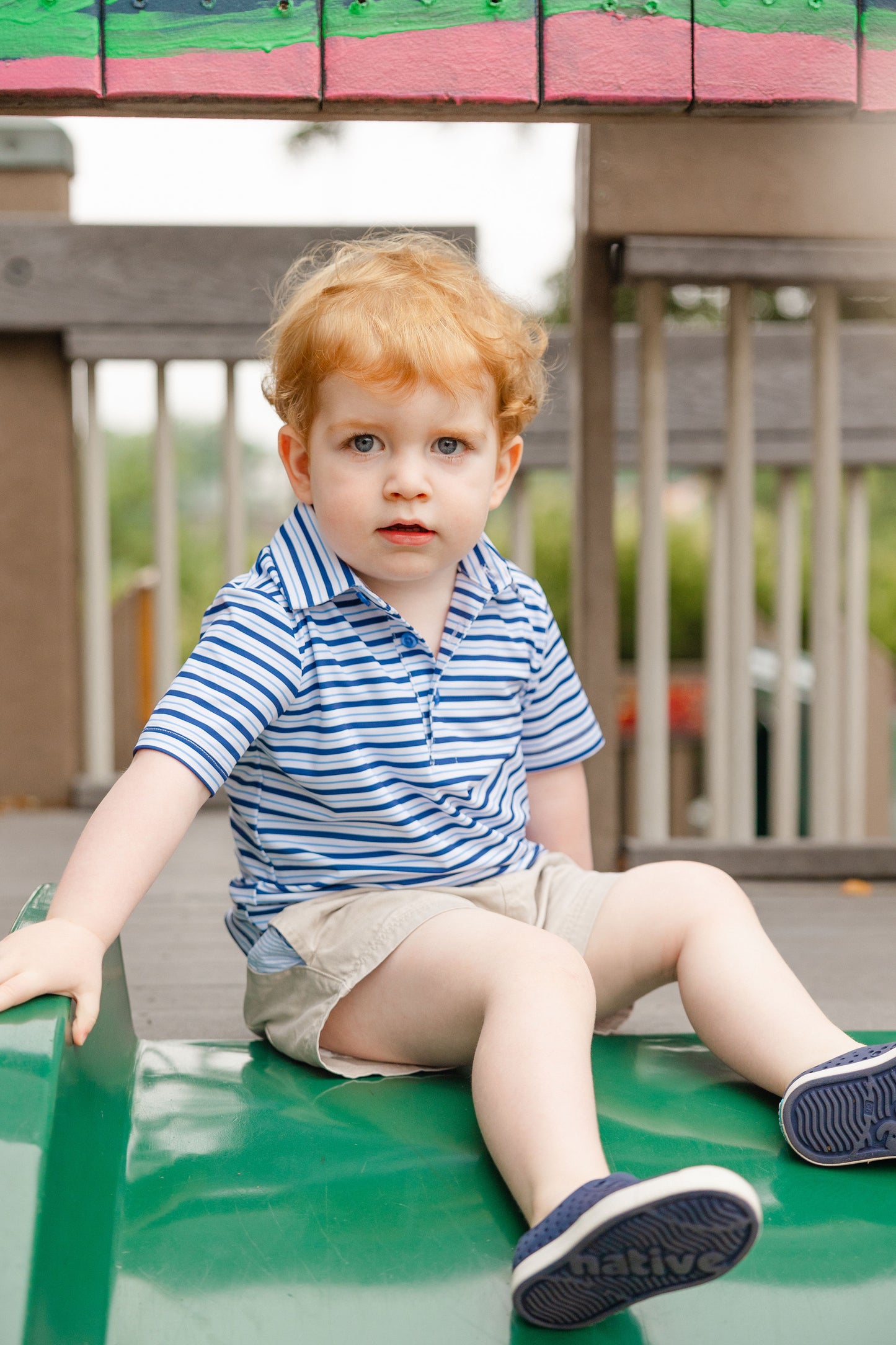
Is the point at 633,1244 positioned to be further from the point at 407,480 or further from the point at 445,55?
the point at 445,55

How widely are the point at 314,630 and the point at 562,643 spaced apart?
34cm

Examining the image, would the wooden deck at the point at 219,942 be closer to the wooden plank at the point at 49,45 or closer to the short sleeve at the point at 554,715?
the short sleeve at the point at 554,715

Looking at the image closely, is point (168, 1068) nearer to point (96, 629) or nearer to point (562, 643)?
point (562, 643)

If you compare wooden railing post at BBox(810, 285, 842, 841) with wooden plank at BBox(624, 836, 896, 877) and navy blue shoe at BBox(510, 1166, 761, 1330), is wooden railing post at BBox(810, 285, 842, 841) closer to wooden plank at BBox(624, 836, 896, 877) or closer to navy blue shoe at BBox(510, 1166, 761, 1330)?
wooden plank at BBox(624, 836, 896, 877)

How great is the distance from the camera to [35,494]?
9.37ft

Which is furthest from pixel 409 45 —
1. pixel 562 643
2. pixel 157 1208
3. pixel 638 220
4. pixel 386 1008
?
pixel 638 220

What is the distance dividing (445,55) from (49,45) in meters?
0.33

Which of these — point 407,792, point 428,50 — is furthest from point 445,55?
point 407,792

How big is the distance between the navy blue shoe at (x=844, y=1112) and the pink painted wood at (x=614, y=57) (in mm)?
823

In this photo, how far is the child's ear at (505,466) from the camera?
1.30m

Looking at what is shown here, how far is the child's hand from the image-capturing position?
2.96ft

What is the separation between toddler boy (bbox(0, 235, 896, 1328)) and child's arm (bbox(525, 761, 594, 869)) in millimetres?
56

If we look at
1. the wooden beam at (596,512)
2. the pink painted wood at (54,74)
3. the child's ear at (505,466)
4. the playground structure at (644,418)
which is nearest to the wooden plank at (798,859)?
the playground structure at (644,418)

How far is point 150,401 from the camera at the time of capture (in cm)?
293
